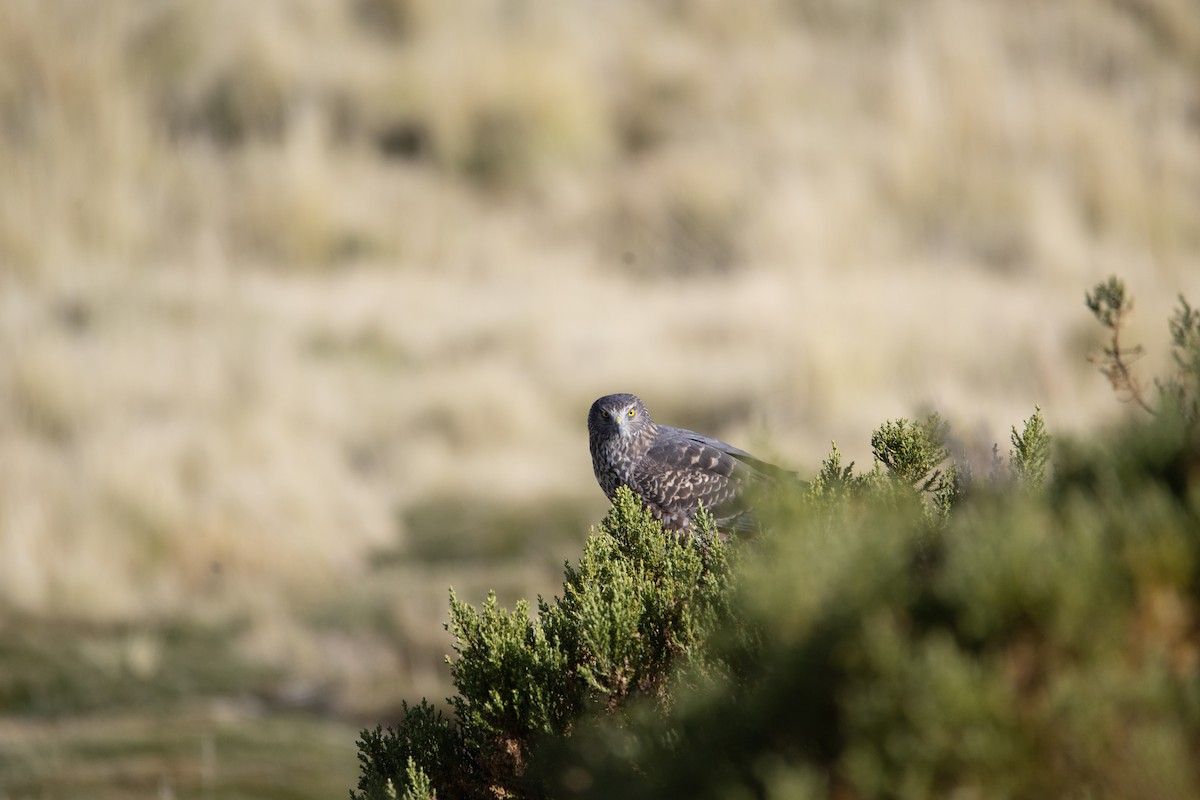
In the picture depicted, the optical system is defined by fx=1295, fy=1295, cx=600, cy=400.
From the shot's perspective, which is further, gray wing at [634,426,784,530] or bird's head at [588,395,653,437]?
bird's head at [588,395,653,437]

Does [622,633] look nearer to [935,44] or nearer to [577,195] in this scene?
[577,195]

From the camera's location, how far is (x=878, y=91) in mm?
11961

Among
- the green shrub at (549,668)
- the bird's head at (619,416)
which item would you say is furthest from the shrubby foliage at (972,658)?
the bird's head at (619,416)

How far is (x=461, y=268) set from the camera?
10.7 meters

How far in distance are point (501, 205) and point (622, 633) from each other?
9.83 m

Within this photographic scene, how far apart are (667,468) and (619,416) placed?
0.21 metres

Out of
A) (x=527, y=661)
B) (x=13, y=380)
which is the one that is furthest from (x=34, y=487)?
(x=527, y=661)

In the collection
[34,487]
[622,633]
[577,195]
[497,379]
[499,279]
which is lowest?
[622,633]

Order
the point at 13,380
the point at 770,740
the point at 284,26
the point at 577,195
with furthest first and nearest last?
the point at 284,26 < the point at 577,195 < the point at 13,380 < the point at 770,740

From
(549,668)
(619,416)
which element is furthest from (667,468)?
(549,668)

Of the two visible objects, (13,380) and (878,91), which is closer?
(13,380)

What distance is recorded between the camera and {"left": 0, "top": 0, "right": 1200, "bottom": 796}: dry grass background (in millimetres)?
6434

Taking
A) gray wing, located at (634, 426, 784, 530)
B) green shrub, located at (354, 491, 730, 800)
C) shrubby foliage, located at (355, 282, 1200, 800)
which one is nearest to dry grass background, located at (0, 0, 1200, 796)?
gray wing, located at (634, 426, 784, 530)

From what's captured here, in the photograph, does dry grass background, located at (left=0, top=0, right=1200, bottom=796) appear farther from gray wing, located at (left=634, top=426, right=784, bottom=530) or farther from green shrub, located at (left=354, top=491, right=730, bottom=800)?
green shrub, located at (left=354, top=491, right=730, bottom=800)
